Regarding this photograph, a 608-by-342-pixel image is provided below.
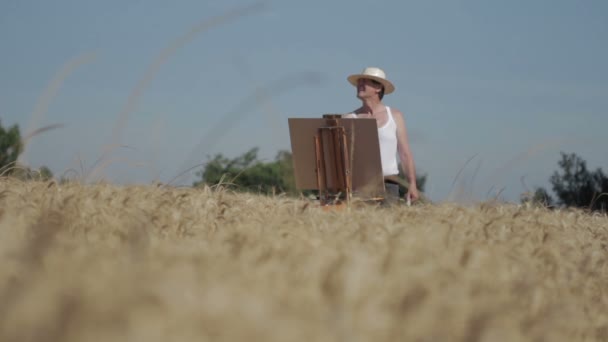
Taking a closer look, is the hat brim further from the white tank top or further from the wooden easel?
the wooden easel

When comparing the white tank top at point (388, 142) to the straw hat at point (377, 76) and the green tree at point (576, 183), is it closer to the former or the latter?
the straw hat at point (377, 76)

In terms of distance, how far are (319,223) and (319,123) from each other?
357 cm

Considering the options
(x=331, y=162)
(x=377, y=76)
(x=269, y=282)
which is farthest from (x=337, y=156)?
(x=269, y=282)

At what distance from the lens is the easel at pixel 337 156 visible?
23.3 feet

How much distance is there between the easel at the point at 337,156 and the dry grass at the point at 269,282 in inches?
125

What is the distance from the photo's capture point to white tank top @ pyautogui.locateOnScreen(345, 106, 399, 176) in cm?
770

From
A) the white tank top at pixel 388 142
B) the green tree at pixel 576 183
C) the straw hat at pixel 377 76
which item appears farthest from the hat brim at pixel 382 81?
the green tree at pixel 576 183

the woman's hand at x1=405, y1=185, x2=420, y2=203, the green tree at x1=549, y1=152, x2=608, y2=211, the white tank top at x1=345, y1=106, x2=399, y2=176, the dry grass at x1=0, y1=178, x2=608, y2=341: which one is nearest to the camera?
the dry grass at x1=0, y1=178, x2=608, y2=341

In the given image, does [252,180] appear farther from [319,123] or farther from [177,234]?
[177,234]

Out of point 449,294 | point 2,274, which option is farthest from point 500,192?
point 2,274

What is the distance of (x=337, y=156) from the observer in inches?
284

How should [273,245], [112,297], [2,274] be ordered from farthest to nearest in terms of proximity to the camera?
[273,245], [2,274], [112,297]

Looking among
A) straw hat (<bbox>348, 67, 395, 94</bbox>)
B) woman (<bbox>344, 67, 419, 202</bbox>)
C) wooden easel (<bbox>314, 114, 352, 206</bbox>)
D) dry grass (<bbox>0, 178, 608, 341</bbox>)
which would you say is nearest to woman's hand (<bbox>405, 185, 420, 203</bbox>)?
woman (<bbox>344, 67, 419, 202</bbox>)

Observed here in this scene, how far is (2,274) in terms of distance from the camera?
177 cm
